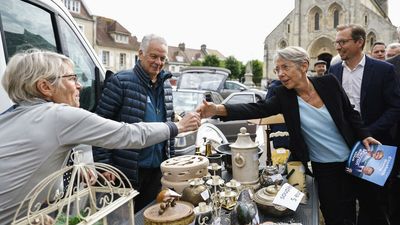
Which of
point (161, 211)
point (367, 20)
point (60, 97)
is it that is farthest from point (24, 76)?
point (367, 20)

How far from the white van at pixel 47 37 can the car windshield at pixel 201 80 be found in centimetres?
758

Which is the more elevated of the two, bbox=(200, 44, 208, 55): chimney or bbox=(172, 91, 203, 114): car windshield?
bbox=(200, 44, 208, 55): chimney

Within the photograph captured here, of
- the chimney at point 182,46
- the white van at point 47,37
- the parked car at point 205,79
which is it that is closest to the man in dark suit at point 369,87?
the white van at point 47,37

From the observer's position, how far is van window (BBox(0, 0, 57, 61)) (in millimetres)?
2293

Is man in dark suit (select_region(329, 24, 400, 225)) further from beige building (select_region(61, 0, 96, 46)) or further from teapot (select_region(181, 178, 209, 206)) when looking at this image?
beige building (select_region(61, 0, 96, 46))

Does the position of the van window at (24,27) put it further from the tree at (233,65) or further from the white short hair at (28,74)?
the tree at (233,65)

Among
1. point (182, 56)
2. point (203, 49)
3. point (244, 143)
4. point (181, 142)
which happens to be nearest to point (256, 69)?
point (182, 56)

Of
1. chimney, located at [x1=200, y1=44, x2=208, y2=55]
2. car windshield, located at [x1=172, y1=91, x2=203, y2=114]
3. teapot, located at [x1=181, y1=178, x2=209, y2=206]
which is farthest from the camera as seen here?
chimney, located at [x1=200, y1=44, x2=208, y2=55]

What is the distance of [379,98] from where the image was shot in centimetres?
299

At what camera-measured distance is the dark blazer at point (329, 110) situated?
2.44 m

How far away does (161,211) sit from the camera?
5.12ft

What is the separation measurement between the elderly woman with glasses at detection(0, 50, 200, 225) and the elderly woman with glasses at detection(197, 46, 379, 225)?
1315 mm

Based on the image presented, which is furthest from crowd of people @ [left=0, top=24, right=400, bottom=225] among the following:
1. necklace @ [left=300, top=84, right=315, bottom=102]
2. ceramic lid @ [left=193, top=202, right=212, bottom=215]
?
ceramic lid @ [left=193, top=202, right=212, bottom=215]

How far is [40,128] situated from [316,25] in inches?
1629
